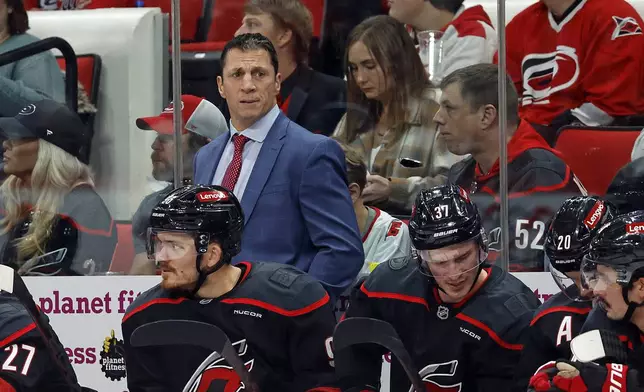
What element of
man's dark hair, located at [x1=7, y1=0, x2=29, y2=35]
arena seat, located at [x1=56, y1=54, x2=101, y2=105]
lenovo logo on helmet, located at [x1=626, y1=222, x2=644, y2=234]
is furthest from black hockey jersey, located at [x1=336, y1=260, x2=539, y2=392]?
man's dark hair, located at [x1=7, y1=0, x2=29, y2=35]

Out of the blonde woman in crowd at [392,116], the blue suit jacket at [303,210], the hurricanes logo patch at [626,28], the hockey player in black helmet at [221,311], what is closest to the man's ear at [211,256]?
the hockey player in black helmet at [221,311]

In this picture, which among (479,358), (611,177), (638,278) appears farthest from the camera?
(611,177)

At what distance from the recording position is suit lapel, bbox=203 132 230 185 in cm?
411

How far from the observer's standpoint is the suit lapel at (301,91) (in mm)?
4344

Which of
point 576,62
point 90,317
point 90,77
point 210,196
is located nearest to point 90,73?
point 90,77

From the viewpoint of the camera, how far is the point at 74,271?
4.48 m

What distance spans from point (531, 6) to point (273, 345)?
159 cm

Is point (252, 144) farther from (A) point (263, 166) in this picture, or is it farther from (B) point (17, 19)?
(B) point (17, 19)

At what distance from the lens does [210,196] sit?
3.62m

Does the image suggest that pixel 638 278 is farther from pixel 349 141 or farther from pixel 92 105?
pixel 92 105

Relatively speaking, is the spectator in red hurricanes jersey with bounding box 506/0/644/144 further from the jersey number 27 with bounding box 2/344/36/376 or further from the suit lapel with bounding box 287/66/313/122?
the jersey number 27 with bounding box 2/344/36/376

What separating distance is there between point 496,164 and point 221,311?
1235 mm

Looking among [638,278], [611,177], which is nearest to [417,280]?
[638,278]

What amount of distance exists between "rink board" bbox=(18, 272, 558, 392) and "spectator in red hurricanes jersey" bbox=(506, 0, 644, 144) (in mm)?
1447
